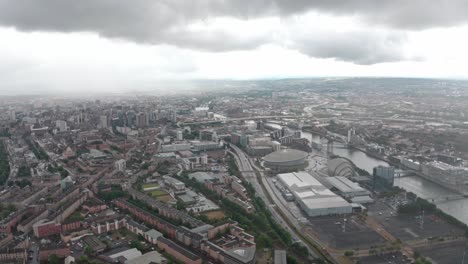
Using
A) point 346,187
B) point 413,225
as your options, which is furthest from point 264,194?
point 413,225

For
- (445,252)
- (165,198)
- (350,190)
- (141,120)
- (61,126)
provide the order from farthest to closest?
1. (141,120)
2. (61,126)
3. (350,190)
4. (165,198)
5. (445,252)

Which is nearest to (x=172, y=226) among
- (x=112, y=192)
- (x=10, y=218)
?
(x=112, y=192)

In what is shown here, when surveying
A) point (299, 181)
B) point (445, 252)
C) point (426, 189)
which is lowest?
point (426, 189)

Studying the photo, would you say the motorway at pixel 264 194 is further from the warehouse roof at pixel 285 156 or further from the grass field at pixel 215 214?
the grass field at pixel 215 214

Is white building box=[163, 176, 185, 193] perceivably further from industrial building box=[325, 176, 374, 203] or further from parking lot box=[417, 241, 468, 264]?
parking lot box=[417, 241, 468, 264]

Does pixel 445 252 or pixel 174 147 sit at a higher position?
pixel 174 147

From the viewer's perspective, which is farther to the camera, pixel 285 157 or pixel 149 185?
pixel 285 157

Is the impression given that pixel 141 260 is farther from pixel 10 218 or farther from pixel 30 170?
pixel 30 170

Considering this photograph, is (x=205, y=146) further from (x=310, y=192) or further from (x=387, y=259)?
(x=387, y=259)
